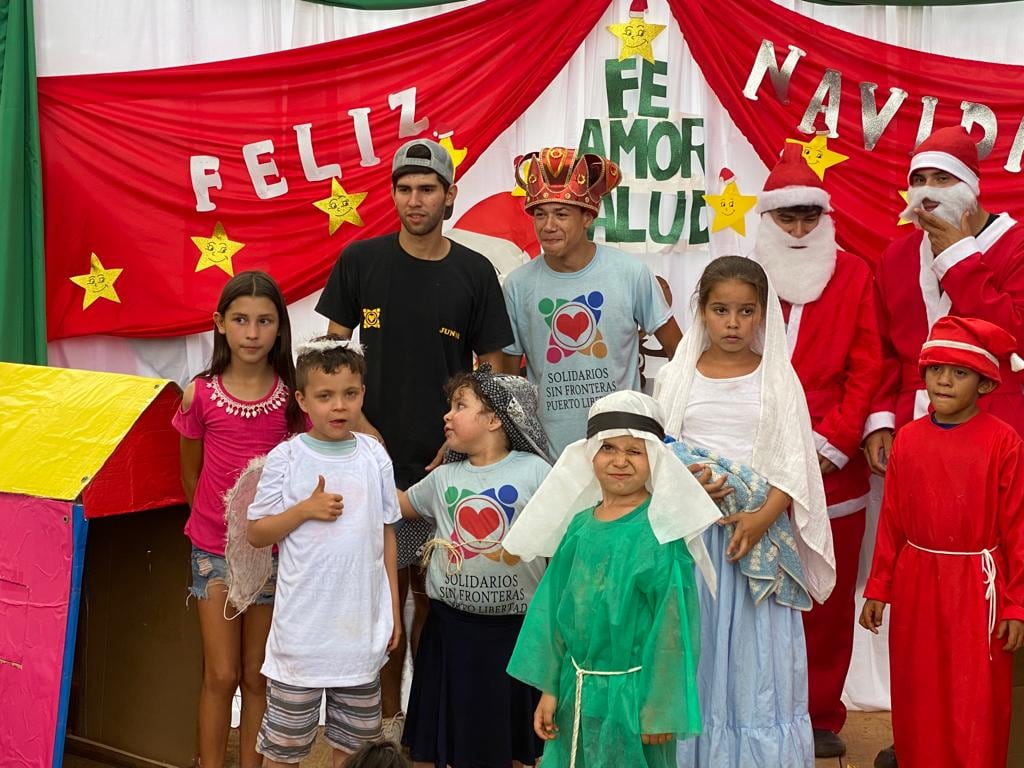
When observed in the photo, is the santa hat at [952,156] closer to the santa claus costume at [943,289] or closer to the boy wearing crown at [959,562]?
the santa claus costume at [943,289]

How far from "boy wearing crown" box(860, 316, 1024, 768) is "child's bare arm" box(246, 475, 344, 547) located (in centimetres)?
181

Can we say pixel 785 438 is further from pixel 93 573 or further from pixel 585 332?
pixel 93 573

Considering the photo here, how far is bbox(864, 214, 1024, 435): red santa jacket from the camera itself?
4.10 m

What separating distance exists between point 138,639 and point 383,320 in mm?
1475

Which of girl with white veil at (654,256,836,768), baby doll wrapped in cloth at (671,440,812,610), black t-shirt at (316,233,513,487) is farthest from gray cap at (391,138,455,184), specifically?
baby doll wrapped in cloth at (671,440,812,610)

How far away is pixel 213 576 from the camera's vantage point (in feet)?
12.6

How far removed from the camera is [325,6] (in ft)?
17.0

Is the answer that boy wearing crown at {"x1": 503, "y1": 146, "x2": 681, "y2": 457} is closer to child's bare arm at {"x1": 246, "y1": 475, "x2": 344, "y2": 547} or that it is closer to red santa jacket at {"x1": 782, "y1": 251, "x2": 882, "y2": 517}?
red santa jacket at {"x1": 782, "y1": 251, "x2": 882, "y2": 517}

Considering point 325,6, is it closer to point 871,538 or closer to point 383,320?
point 383,320

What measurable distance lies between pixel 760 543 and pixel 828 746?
4.16 feet

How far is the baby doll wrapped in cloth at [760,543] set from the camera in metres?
3.59

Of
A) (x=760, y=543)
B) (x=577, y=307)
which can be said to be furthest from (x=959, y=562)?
(x=577, y=307)

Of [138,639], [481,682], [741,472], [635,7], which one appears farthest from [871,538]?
[138,639]

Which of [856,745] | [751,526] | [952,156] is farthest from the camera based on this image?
[856,745]
